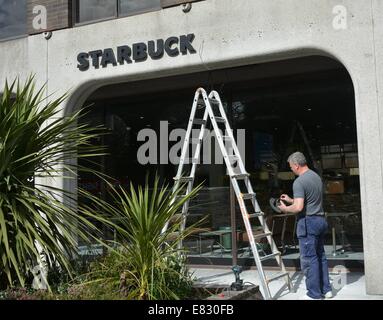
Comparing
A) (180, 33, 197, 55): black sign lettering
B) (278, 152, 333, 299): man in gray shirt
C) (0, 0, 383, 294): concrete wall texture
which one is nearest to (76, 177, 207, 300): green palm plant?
(278, 152, 333, 299): man in gray shirt

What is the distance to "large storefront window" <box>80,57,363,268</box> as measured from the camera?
29.5 ft

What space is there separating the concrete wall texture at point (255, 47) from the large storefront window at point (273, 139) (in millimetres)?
1845

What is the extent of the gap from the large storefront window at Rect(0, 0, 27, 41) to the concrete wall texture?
1.42 feet

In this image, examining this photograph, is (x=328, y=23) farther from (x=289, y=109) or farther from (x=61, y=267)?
(x=61, y=267)

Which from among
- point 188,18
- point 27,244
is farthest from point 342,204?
point 27,244

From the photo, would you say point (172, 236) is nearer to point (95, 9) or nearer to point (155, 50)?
point (155, 50)

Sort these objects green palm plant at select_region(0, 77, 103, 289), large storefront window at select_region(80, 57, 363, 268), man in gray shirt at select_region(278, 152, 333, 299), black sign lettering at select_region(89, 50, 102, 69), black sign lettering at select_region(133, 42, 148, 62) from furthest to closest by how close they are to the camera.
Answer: large storefront window at select_region(80, 57, 363, 268)
black sign lettering at select_region(89, 50, 102, 69)
black sign lettering at select_region(133, 42, 148, 62)
man in gray shirt at select_region(278, 152, 333, 299)
green palm plant at select_region(0, 77, 103, 289)

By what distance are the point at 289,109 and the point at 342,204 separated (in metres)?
1.95

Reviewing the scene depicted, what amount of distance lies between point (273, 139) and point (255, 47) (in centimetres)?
256

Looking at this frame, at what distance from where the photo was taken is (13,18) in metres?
10.1

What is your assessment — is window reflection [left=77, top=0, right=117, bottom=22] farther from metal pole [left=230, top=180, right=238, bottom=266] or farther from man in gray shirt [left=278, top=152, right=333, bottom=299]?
man in gray shirt [left=278, top=152, right=333, bottom=299]

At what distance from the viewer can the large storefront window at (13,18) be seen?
9.93m

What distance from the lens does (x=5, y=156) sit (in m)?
5.82

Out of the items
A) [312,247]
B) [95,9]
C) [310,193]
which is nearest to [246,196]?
[310,193]
